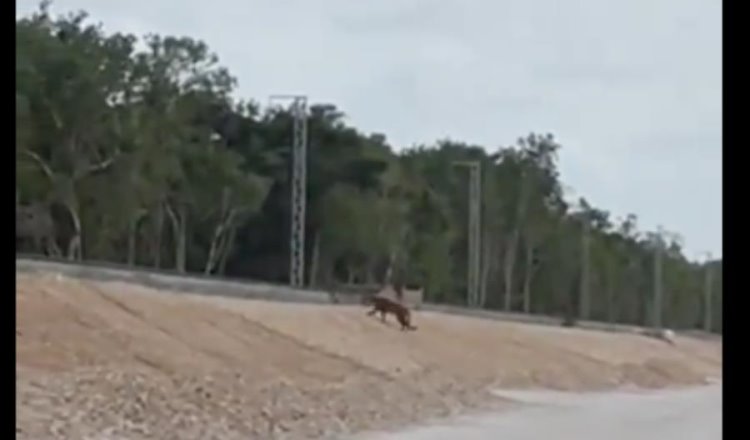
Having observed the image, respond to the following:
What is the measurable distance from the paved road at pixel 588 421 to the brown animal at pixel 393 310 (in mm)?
7724

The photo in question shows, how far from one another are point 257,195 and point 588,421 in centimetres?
3354

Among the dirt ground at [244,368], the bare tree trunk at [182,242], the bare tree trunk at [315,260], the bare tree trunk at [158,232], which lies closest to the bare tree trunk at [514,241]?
the bare tree trunk at [315,260]

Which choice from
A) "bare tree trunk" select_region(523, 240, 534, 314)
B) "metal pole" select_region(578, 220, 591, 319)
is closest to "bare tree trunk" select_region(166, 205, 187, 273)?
"metal pole" select_region(578, 220, 591, 319)

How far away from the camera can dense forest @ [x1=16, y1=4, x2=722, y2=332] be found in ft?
140

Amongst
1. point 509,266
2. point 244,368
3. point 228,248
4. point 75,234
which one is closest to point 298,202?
point 75,234

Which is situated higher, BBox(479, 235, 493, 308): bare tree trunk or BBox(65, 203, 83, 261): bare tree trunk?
BBox(65, 203, 83, 261): bare tree trunk

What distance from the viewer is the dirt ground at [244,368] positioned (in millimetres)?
13289

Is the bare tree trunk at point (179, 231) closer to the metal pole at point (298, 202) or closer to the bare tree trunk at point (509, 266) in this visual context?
the metal pole at point (298, 202)

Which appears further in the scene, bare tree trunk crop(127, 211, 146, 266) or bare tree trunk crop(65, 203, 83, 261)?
bare tree trunk crop(127, 211, 146, 266)

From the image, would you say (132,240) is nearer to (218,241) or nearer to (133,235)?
(133,235)

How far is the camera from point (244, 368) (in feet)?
64.3

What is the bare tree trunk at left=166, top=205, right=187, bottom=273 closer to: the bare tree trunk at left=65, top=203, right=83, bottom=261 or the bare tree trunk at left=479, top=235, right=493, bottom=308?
the bare tree trunk at left=65, top=203, right=83, bottom=261

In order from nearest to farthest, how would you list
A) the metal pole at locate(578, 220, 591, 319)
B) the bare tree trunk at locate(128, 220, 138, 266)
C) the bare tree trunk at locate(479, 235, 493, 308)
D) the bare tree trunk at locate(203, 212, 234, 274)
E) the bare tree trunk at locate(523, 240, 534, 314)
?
the bare tree trunk at locate(128, 220, 138, 266)
the bare tree trunk at locate(203, 212, 234, 274)
the bare tree trunk at locate(479, 235, 493, 308)
the metal pole at locate(578, 220, 591, 319)
the bare tree trunk at locate(523, 240, 534, 314)

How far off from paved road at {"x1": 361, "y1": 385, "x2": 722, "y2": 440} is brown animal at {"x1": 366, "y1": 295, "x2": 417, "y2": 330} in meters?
7.72
